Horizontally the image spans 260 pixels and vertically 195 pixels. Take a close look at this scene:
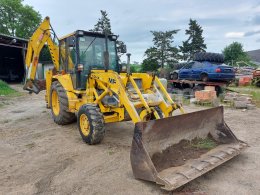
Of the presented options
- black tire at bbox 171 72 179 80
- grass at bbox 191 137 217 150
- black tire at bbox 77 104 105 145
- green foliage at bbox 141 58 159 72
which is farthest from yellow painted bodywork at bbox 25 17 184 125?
green foliage at bbox 141 58 159 72

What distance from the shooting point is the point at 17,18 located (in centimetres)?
4359

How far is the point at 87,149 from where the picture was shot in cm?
592

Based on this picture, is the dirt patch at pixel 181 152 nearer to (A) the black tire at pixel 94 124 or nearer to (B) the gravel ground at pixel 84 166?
(B) the gravel ground at pixel 84 166

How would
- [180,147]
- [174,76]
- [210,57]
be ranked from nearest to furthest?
1. [180,147]
2. [210,57]
3. [174,76]

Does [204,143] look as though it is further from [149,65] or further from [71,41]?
[149,65]

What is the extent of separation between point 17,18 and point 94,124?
42.8 m

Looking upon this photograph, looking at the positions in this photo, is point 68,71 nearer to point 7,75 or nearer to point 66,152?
point 66,152

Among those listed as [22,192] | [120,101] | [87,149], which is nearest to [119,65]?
[120,101]

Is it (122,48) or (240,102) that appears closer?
(122,48)

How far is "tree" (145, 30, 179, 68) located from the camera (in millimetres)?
37312

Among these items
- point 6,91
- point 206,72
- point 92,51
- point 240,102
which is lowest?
point 240,102

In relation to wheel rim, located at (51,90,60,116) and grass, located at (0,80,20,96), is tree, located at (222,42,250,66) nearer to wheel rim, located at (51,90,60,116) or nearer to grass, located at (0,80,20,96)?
grass, located at (0,80,20,96)

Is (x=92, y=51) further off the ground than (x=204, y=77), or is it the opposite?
(x=92, y=51)

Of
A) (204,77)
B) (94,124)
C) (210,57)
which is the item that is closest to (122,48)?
(94,124)
